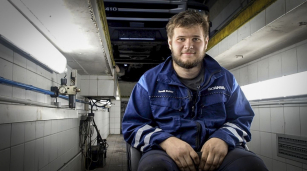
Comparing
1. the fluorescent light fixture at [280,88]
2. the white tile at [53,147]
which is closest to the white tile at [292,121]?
the fluorescent light fixture at [280,88]

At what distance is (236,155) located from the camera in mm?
1159

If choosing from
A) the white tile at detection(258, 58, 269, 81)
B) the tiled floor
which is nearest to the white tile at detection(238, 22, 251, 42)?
the white tile at detection(258, 58, 269, 81)

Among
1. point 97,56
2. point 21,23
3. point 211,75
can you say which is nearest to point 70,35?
point 21,23

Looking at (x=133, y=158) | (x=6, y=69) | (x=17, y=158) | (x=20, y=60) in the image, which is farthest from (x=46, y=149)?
(x=133, y=158)

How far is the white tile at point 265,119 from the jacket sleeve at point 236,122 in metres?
2.42

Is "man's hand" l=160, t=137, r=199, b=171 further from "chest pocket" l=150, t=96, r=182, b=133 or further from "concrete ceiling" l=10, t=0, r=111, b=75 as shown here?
"concrete ceiling" l=10, t=0, r=111, b=75

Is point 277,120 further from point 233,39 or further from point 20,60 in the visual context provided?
point 20,60

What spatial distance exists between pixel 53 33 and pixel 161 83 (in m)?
1.47

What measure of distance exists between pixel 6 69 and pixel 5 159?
0.72 meters

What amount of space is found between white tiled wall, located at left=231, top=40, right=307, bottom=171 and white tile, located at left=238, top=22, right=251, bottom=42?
744 mm

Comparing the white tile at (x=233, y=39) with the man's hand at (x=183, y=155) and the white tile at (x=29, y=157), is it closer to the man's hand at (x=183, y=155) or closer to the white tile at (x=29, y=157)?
the man's hand at (x=183, y=155)

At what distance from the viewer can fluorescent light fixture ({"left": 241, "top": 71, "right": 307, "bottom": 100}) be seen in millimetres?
2693

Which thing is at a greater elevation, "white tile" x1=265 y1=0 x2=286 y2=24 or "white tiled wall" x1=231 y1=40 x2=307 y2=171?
"white tile" x1=265 y1=0 x2=286 y2=24

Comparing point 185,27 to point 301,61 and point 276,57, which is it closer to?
point 301,61
